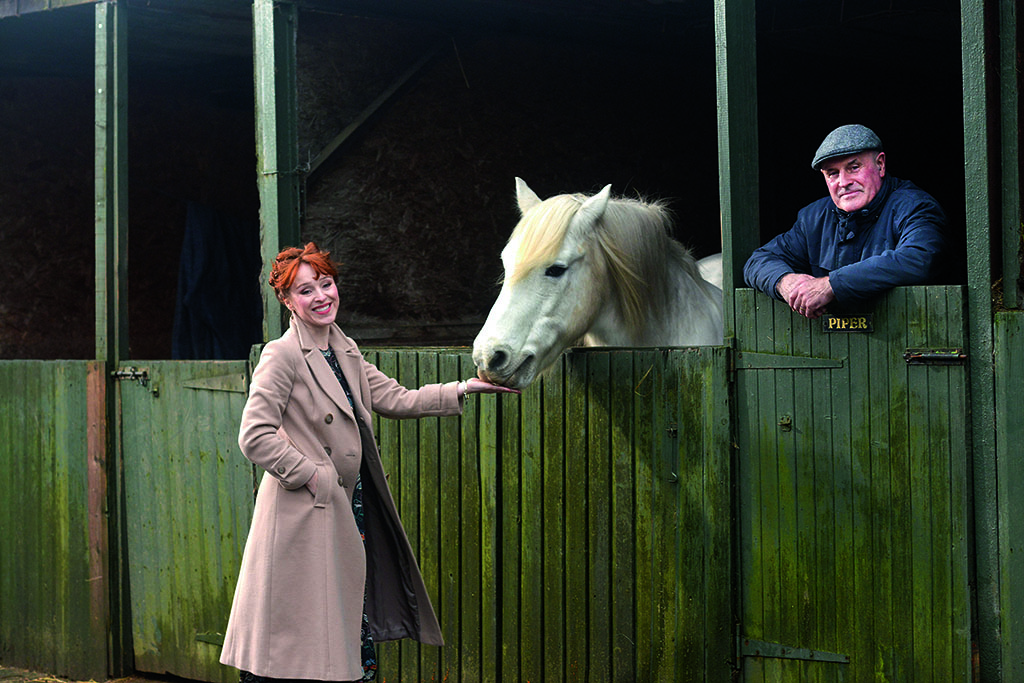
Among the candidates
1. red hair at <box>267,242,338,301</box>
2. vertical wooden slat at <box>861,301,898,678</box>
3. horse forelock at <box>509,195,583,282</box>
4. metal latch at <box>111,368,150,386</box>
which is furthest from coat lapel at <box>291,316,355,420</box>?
A: metal latch at <box>111,368,150,386</box>

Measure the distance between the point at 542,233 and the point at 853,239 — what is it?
99cm

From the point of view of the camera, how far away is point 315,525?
119 inches

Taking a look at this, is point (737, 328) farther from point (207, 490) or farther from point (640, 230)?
point (207, 490)

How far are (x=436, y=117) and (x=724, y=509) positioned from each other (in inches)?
120

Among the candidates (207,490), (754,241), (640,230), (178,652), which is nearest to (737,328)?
(754,241)

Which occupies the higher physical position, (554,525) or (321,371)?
(321,371)

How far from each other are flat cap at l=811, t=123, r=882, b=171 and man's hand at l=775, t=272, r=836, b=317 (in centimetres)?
36

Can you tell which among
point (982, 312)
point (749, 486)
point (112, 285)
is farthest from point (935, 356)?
point (112, 285)

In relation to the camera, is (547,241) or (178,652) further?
(178,652)

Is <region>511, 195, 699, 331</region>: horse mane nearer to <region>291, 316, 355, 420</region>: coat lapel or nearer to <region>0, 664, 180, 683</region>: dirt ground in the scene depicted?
<region>291, 316, 355, 420</region>: coat lapel

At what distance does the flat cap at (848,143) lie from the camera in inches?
124

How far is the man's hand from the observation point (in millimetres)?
3033

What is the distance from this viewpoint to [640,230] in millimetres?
3650

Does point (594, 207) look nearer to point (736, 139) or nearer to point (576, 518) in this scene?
point (736, 139)
